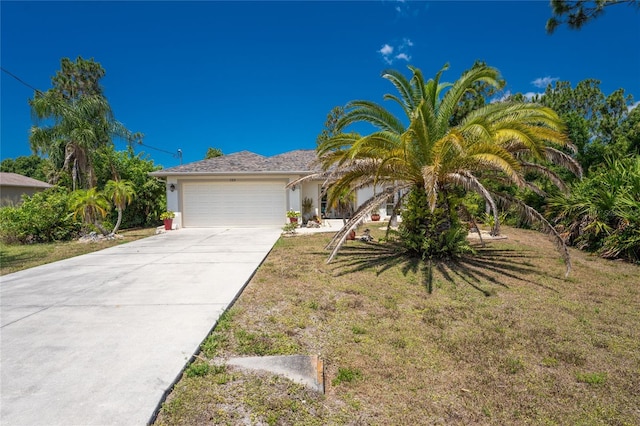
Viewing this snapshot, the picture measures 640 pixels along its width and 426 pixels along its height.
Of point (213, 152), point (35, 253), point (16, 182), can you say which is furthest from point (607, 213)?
point (213, 152)

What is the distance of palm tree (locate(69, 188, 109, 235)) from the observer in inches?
464

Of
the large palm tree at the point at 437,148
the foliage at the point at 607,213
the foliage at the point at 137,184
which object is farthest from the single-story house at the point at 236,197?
the foliage at the point at 607,213

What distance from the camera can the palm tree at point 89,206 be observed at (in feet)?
38.7

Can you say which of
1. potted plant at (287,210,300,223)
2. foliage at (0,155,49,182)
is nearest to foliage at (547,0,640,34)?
potted plant at (287,210,300,223)

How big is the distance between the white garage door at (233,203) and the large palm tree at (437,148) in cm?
849

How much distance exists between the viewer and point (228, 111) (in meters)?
30.9

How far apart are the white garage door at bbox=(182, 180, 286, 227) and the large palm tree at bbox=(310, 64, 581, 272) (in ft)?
27.8

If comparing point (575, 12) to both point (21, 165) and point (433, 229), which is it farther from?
point (21, 165)

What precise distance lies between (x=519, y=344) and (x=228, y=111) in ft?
105

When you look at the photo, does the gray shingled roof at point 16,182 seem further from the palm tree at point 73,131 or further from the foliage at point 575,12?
the foliage at point 575,12

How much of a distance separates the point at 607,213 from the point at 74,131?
788 inches

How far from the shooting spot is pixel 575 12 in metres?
8.20

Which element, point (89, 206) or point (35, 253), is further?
point (89, 206)

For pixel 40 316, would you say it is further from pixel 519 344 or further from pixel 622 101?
pixel 622 101
